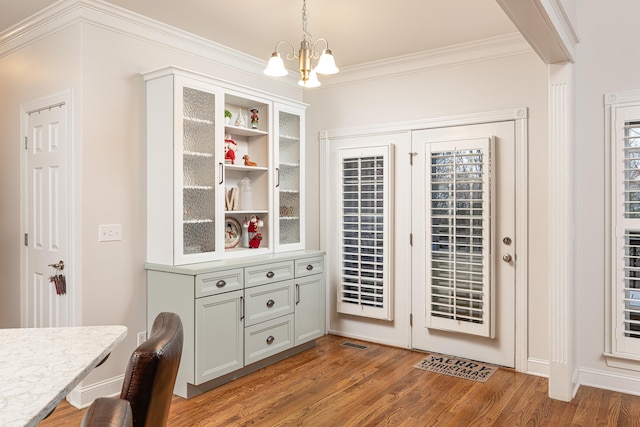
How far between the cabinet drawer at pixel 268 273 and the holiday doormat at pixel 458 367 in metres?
1.33

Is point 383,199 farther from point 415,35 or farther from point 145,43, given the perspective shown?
point 145,43

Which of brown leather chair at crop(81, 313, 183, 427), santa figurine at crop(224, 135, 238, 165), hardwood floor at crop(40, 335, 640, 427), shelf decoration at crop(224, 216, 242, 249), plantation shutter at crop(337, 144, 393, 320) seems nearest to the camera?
brown leather chair at crop(81, 313, 183, 427)

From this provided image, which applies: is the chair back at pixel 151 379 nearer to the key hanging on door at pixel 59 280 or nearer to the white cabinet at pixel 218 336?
the white cabinet at pixel 218 336

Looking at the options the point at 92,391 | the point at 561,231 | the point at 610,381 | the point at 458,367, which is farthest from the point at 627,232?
the point at 92,391

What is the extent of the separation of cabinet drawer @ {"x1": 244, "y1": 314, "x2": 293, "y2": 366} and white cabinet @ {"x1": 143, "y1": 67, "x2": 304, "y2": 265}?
0.61 m

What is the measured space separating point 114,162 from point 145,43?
945mm

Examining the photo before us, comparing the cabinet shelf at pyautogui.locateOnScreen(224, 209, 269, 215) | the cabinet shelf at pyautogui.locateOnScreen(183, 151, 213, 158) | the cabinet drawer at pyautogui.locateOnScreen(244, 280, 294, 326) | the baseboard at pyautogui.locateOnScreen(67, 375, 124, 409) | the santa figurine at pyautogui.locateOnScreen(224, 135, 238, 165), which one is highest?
the santa figurine at pyautogui.locateOnScreen(224, 135, 238, 165)

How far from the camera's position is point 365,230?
175 inches

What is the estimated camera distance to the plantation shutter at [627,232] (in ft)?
10.3

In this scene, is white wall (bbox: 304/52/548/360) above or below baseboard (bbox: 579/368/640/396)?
above

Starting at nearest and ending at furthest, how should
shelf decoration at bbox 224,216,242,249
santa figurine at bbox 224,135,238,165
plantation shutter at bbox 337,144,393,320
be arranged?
santa figurine at bbox 224,135,238,165
shelf decoration at bbox 224,216,242,249
plantation shutter at bbox 337,144,393,320

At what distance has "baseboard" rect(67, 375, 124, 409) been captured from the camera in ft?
9.87

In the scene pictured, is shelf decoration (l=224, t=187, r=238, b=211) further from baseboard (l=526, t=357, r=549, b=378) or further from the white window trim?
the white window trim

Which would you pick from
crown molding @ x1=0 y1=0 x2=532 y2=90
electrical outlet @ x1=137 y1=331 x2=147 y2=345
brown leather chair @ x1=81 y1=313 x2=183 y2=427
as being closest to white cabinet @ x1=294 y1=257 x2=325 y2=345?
electrical outlet @ x1=137 y1=331 x2=147 y2=345
